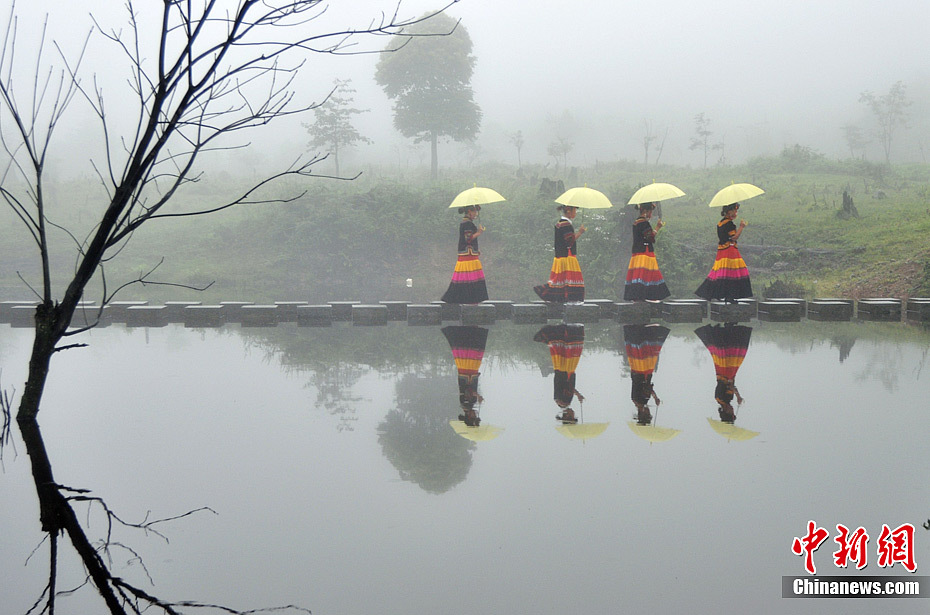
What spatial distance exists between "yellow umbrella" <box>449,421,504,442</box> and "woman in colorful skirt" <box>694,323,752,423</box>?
193cm

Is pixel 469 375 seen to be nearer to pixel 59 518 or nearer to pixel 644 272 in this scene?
pixel 59 518

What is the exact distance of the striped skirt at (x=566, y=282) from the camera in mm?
12828

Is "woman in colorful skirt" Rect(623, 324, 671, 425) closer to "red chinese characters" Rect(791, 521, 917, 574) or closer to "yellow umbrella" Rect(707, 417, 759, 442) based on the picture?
"yellow umbrella" Rect(707, 417, 759, 442)

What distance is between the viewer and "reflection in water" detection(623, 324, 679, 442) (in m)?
5.80

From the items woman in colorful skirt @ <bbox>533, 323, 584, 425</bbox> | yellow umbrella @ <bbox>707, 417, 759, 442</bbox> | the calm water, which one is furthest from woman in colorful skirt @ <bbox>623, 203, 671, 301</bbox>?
yellow umbrella @ <bbox>707, 417, 759, 442</bbox>

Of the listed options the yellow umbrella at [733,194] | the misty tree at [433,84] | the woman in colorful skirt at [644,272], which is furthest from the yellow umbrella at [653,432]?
the misty tree at [433,84]

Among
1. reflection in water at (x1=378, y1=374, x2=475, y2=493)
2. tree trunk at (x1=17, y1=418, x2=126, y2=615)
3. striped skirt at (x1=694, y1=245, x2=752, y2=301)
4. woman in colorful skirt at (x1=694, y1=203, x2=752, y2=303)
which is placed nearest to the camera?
tree trunk at (x1=17, y1=418, x2=126, y2=615)

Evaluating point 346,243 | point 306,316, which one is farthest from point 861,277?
point 346,243

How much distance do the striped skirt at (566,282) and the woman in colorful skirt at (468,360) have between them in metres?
1.78

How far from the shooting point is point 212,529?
403cm

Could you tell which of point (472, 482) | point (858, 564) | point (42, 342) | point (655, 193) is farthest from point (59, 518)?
point (655, 193)

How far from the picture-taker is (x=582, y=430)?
5844mm

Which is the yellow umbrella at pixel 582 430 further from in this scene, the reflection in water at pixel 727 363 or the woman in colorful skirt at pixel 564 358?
the reflection in water at pixel 727 363

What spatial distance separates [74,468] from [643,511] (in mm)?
3877
